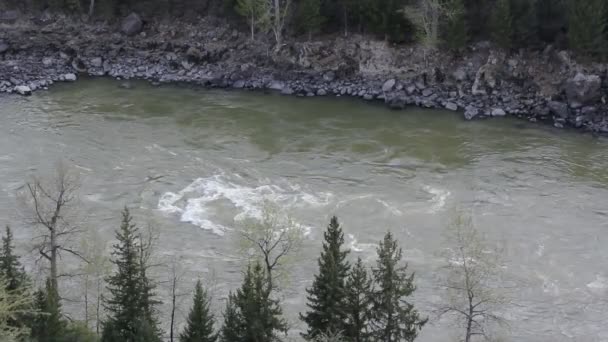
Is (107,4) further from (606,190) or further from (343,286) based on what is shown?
(343,286)

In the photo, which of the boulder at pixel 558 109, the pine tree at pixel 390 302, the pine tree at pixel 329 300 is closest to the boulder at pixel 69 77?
the boulder at pixel 558 109

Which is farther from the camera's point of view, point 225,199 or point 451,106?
point 451,106

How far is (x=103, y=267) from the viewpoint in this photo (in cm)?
2747

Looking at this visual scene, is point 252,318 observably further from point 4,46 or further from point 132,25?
point 4,46

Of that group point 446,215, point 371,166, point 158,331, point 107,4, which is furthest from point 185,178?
point 107,4

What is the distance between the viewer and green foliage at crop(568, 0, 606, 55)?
46000 millimetres

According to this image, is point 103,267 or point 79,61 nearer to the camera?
point 103,267

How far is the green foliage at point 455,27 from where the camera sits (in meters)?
48.6

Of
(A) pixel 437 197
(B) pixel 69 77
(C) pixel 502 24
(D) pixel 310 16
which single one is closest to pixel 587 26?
(C) pixel 502 24

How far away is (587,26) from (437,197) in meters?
16.9

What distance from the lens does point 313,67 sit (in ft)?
171

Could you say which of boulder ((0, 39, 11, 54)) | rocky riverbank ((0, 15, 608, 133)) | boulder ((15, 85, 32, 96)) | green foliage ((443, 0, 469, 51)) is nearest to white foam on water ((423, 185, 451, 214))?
rocky riverbank ((0, 15, 608, 133))

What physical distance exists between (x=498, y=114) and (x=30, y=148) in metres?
25.0

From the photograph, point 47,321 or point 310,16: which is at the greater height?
point 310,16
